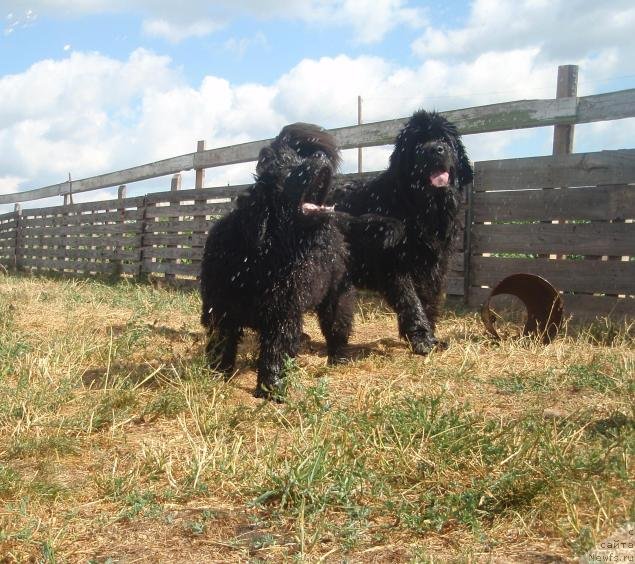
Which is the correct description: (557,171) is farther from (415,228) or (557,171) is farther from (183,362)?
(183,362)

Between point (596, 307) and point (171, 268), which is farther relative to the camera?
point (171, 268)

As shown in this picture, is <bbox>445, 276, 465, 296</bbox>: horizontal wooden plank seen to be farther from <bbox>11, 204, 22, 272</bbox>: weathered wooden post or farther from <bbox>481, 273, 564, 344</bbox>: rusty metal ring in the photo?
<bbox>11, 204, 22, 272</bbox>: weathered wooden post

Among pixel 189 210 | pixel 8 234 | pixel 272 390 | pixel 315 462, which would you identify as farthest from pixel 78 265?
pixel 315 462

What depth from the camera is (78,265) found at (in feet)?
49.8

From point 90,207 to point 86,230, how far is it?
0.53 meters

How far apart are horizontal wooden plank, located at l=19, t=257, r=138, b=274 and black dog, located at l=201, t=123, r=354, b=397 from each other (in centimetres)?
884

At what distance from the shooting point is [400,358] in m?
5.34

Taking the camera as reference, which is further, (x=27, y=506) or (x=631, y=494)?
(x=27, y=506)

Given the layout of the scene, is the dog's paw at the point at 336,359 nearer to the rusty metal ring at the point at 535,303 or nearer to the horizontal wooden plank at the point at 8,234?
the rusty metal ring at the point at 535,303

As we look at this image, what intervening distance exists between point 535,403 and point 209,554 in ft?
7.05

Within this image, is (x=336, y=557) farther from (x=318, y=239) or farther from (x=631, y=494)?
(x=318, y=239)

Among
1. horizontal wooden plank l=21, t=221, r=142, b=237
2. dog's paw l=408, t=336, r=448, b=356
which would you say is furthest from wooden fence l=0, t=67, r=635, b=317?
horizontal wooden plank l=21, t=221, r=142, b=237

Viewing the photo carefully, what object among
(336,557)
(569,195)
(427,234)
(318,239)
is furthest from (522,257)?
(336,557)

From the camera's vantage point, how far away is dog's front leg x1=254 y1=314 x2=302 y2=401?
14.8 ft
